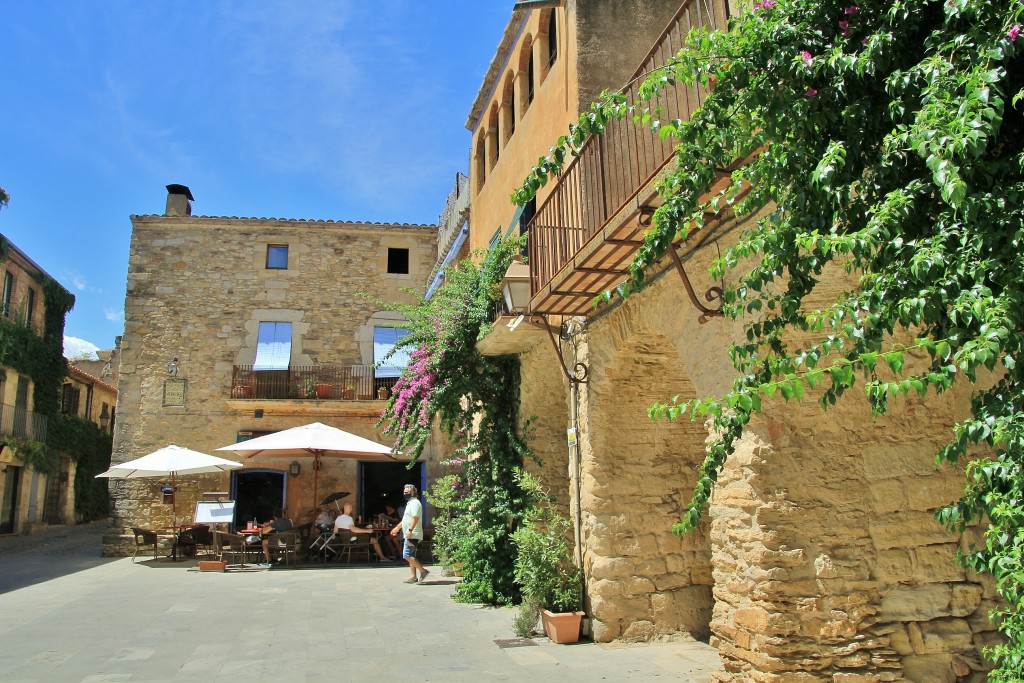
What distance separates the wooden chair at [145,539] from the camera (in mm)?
15164

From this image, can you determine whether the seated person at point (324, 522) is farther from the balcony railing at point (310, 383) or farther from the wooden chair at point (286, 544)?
the balcony railing at point (310, 383)

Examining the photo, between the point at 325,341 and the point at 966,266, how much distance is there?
1797 centimetres

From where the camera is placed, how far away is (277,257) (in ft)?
64.7

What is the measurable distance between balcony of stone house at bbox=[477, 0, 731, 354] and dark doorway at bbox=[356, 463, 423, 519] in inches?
441

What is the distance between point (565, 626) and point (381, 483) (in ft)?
41.2

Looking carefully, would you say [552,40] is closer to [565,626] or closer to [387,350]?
[565,626]

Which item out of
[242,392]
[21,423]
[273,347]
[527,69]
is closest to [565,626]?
[527,69]

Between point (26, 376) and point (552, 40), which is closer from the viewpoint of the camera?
point (552, 40)

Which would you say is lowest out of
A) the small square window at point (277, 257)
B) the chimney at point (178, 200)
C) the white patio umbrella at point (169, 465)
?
the white patio umbrella at point (169, 465)

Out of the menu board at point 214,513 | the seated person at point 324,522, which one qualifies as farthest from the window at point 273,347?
the menu board at point 214,513

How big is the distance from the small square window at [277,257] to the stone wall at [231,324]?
14cm

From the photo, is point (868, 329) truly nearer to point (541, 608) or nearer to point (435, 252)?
point (541, 608)

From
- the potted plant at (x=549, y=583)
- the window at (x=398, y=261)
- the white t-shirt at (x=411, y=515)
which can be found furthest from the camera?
the window at (x=398, y=261)

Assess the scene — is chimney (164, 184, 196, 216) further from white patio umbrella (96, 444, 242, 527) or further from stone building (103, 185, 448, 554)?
white patio umbrella (96, 444, 242, 527)
